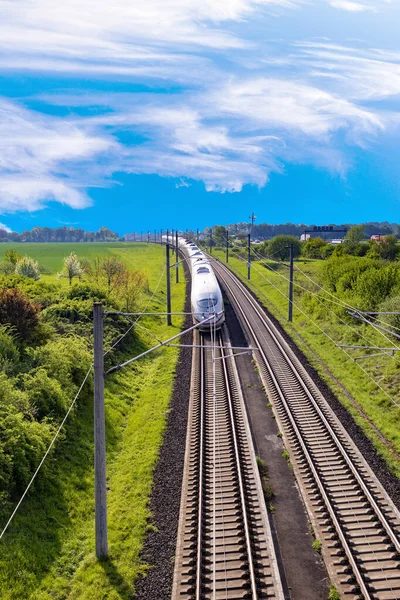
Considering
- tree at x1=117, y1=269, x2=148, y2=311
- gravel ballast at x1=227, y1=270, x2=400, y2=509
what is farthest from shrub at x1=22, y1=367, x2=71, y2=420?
tree at x1=117, y1=269, x2=148, y2=311

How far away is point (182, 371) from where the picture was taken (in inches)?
1099

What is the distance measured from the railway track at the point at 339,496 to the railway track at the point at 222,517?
71.1 inches

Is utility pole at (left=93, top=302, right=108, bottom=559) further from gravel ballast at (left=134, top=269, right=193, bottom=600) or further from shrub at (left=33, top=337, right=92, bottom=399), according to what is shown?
shrub at (left=33, top=337, right=92, bottom=399)

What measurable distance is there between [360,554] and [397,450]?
6774 mm

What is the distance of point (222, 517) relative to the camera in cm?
1413

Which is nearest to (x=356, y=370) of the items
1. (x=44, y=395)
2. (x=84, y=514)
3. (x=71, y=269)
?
(x=44, y=395)

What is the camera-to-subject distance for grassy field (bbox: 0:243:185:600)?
465 inches

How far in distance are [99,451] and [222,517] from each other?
4876mm

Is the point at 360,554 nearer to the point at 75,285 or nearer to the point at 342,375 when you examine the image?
the point at 342,375

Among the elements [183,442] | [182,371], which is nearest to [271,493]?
[183,442]

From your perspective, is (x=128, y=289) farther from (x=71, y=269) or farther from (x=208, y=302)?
(x=71, y=269)

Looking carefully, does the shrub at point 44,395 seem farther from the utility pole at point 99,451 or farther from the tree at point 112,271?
the tree at point 112,271

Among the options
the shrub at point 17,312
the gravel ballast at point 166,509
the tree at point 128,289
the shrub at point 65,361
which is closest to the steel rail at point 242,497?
the gravel ballast at point 166,509

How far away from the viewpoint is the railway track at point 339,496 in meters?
11.7
